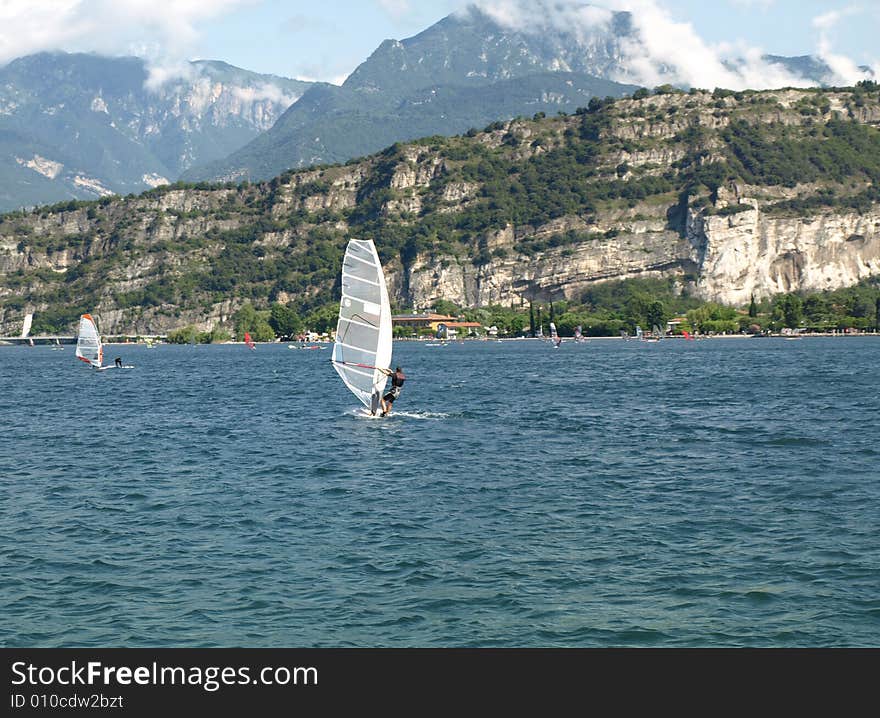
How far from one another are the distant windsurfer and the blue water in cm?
137

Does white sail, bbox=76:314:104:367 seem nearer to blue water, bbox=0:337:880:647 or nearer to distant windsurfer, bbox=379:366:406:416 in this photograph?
blue water, bbox=0:337:880:647

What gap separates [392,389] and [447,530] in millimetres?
33027

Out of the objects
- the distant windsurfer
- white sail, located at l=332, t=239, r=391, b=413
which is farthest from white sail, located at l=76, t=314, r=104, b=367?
white sail, located at l=332, t=239, r=391, b=413

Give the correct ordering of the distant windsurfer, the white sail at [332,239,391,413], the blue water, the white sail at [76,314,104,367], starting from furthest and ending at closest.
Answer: the white sail at [76,314,104,367] → the distant windsurfer → the white sail at [332,239,391,413] → the blue water

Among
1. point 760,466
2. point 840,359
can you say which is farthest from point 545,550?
point 840,359

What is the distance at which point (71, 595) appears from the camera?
1005 inches

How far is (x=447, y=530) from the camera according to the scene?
32250 mm

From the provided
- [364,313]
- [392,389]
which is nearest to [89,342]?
[392,389]

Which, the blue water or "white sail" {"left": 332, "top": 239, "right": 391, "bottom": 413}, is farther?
"white sail" {"left": 332, "top": 239, "right": 391, "bottom": 413}

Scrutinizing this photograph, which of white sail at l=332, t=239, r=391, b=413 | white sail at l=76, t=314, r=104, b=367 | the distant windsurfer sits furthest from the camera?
white sail at l=76, t=314, r=104, b=367

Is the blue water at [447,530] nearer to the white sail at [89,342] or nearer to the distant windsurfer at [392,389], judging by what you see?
the distant windsurfer at [392,389]

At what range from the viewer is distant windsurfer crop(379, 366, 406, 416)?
6312 cm

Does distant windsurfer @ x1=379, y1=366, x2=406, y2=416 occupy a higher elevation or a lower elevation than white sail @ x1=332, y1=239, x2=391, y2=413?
lower
